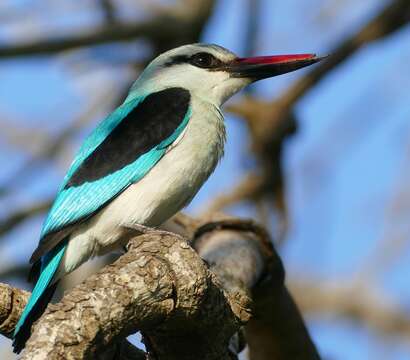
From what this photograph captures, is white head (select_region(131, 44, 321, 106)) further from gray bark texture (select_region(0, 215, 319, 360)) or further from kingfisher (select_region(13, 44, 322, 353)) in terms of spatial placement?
gray bark texture (select_region(0, 215, 319, 360))

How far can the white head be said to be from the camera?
4.92m

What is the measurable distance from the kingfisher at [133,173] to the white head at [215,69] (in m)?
0.02

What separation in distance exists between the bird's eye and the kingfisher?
109mm

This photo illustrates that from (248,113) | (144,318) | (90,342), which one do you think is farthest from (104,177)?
(248,113)

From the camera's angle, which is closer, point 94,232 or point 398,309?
point 94,232

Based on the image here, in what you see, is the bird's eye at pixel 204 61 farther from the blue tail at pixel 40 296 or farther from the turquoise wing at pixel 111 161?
the blue tail at pixel 40 296

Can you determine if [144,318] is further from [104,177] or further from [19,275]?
[19,275]

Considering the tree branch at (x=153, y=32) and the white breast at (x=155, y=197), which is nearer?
the white breast at (x=155, y=197)

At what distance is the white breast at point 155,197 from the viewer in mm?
4164

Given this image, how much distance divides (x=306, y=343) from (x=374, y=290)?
6.43 m

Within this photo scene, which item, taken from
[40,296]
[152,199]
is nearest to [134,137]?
[152,199]

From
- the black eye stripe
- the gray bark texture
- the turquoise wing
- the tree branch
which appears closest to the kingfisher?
the turquoise wing

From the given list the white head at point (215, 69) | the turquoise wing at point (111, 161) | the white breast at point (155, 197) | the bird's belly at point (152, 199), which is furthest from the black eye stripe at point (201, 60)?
the bird's belly at point (152, 199)

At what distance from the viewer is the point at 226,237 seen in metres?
4.87
